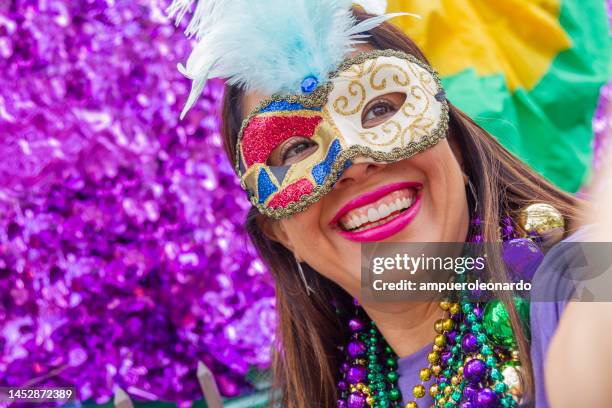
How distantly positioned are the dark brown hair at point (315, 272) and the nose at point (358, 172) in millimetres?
214

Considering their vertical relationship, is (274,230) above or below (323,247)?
below

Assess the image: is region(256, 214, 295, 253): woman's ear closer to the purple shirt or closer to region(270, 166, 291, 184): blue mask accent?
Result: region(270, 166, 291, 184): blue mask accent

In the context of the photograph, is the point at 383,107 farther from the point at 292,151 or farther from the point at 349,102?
the point at 292,151

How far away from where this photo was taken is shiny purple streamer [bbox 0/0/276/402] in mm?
2334

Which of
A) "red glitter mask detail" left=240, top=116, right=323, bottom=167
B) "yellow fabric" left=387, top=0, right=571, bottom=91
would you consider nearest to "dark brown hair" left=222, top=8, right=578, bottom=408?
"red glitter mask detail" left=240, top=116, right=323, bottom=167

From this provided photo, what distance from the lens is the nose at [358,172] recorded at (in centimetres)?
133

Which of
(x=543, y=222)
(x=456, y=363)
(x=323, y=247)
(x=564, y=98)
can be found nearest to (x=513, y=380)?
(x=456, y=363)

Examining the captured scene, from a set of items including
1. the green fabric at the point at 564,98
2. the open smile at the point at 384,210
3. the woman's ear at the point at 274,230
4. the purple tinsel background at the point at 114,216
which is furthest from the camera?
the purple tinsel background at the point at 114,216

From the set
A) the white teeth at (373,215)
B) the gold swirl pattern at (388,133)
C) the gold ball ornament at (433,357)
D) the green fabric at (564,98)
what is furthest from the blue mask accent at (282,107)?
the green fabric at (564,98)

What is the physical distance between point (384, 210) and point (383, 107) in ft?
0.63

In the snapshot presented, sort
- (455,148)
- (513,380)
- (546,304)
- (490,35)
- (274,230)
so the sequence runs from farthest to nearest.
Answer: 1. (490,35)
2. (274,230)
3. (455,148)
4. (513,380)
5. (546,304)

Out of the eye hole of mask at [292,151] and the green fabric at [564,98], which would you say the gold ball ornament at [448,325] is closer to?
the eye hole of mask at [292,151]

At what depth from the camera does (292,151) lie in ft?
4.69

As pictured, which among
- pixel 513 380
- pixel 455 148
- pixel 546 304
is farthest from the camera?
pixel 455 148
